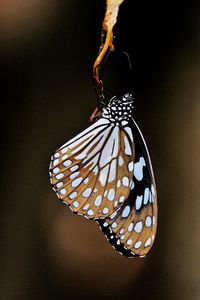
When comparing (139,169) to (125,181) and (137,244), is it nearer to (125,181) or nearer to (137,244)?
(125,181)

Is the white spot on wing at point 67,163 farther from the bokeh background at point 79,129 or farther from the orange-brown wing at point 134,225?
the orange-brown wing at point 134,225

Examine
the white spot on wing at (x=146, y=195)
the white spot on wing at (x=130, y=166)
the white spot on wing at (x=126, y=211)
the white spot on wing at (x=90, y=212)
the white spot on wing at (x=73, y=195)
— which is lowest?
the white spot on wing at (x=126, y=211)

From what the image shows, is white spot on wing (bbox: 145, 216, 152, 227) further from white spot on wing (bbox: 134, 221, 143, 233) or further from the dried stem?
the dried stem

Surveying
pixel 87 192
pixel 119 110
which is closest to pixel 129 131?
pixel 119 110

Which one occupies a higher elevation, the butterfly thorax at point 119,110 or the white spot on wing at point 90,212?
the butterfly thorax at point 119,110

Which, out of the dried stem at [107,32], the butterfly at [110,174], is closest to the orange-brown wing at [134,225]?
the butterfly at [110,174]

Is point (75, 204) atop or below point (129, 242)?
atop
